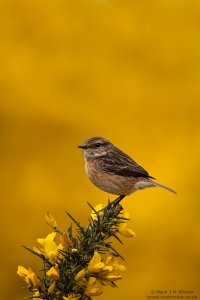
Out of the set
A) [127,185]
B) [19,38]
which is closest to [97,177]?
[127,185]

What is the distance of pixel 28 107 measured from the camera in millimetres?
14391

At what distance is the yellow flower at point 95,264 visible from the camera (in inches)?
93.9

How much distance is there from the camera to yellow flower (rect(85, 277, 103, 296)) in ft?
7.73

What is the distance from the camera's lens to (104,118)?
14.0 m

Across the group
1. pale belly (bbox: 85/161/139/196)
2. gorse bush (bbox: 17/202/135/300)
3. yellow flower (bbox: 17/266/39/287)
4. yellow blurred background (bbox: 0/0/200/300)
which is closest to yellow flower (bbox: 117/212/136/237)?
gorse bush (bbox: 17/202/135/300)

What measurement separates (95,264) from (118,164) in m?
2.96

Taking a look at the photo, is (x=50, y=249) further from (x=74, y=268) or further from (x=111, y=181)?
(x=111, y=181)

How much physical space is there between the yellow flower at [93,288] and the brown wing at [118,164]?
2601mm

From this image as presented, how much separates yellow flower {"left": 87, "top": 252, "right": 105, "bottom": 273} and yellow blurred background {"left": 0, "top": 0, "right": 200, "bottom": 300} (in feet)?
25.4

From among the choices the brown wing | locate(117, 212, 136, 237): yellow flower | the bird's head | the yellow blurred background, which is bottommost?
locate(117, 212, 136, 237): yellow flower

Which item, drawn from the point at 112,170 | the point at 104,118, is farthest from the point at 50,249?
the point at 104,118

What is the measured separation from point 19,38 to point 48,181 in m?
4.54

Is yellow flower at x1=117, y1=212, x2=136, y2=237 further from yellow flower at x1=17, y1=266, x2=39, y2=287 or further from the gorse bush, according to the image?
yellow flower at x1=17, y1=266, x2=39, y2=287

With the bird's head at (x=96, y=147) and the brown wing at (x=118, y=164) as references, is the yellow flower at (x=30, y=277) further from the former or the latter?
the brown wing at (x=118, y=164)
